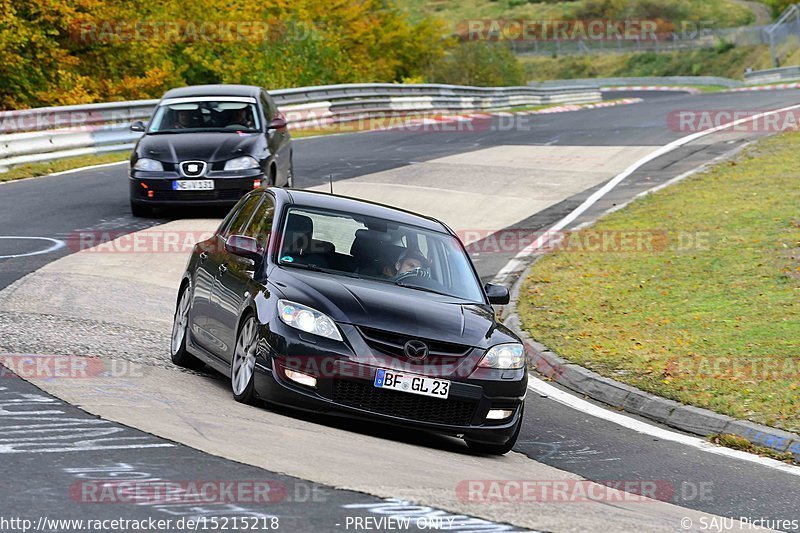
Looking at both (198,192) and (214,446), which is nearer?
(214,446)

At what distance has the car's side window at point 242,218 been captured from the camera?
10.1 meters

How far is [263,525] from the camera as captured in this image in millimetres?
5625

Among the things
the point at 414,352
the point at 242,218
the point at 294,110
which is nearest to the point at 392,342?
the point at 414,352

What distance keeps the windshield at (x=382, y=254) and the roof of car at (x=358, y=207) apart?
8 centimetres

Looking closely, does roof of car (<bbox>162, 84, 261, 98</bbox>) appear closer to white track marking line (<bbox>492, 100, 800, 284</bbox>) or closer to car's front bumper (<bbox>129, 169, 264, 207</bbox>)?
car's front bumper (<bbox>129, 169, 264, 207</bbox>)

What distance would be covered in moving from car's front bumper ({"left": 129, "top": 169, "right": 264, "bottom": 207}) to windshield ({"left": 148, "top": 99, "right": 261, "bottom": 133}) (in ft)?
3.33

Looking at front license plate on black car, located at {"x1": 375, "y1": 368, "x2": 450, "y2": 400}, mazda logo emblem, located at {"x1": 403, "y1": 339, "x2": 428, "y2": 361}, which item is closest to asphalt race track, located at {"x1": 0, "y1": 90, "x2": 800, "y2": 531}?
front license plate on black car, located at {"x1": 375, "y1": 368, "x2": 450, "y2": 400}

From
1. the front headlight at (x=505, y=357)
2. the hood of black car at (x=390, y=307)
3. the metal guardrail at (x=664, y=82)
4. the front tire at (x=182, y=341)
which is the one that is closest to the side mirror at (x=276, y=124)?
the front tire at (x=182, y=341)

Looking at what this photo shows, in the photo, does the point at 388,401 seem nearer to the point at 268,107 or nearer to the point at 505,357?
the point at 505,357

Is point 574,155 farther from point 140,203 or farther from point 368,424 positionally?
point 368,424

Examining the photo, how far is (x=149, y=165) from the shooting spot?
58.6 ft

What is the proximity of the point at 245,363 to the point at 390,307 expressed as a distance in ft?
3.48

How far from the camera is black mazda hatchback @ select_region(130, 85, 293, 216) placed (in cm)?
1780

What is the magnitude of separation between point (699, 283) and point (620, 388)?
4899mm
